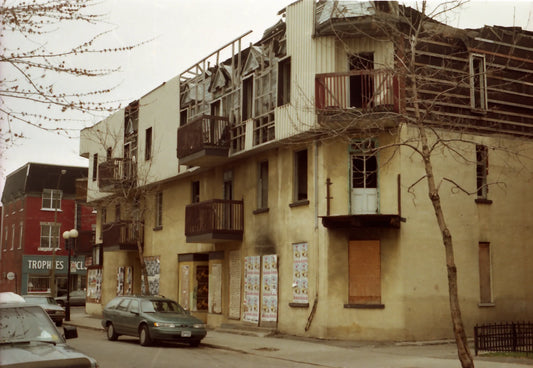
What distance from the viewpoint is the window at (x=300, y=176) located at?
25.1 m

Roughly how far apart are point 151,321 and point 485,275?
36.6 ft

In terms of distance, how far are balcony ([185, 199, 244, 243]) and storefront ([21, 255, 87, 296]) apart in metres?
34.5

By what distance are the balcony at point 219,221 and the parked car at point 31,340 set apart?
1726 cm

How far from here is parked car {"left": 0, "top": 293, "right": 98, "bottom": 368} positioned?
26.8 feet

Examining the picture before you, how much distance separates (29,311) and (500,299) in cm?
1816

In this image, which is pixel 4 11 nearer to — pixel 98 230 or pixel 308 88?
pixel 308 88

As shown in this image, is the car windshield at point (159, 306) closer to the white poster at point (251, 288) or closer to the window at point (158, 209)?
the white poster at point (251, 288)

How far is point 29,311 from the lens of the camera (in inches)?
381

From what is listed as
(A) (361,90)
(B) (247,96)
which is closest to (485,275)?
(A) (361,90)

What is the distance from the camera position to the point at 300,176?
993 inches

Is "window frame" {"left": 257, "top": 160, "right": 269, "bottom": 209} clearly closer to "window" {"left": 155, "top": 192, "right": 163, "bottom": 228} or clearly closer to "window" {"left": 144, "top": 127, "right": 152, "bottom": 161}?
"window" {"left": 155, "top": 192, "right": 163, "bottom": 228}

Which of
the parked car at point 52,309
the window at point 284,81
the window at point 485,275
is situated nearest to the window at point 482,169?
the window at point 485,275

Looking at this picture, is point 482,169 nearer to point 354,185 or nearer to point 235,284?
point 354,185

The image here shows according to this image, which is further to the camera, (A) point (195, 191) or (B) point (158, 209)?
(B) point (158, 209)
